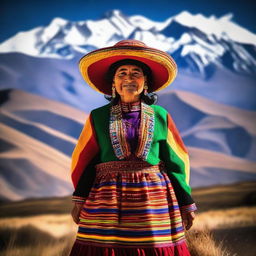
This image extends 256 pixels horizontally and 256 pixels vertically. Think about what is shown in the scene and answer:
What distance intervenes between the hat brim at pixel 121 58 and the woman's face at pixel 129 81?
0.25 feet

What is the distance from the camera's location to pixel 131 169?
2291 millimetres

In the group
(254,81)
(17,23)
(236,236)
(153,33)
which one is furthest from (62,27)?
(236,236)

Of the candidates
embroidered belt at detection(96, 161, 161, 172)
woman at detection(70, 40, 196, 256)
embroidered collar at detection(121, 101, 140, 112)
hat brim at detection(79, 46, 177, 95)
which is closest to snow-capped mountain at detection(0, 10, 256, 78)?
hat brim at detection(79, 46, 177, 95)

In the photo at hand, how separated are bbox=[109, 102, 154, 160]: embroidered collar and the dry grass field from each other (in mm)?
1260

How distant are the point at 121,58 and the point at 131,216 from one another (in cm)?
94

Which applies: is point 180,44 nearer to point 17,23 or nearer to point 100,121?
point 17,23

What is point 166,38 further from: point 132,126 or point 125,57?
point 132,126

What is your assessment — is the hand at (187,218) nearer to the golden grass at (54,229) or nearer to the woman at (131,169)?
the woman at (131,169)

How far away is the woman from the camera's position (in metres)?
A: 2.18

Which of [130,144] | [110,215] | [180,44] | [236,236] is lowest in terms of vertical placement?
[236,236]

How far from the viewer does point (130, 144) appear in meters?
2.33

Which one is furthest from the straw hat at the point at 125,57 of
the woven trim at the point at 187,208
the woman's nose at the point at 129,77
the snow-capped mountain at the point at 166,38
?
the snow-capped mountain at the point at 166,38

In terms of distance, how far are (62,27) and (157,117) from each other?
2671 millimetres

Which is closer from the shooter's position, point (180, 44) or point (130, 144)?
point (130, 144)
